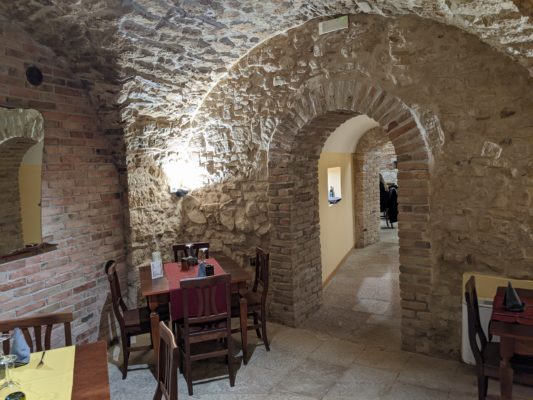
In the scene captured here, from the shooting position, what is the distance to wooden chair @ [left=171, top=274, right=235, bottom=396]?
9.96 ft

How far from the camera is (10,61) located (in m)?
3.06

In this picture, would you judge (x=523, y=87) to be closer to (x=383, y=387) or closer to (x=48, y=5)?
(x=383, y=387)

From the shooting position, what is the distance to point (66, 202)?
3.57 m

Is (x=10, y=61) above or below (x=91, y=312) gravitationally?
above

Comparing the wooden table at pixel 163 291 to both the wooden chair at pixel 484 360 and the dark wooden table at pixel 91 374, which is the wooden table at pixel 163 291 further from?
the wooden chair at pixel 484 360

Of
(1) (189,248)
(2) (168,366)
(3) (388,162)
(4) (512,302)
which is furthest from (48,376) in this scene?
(3) (388,162)

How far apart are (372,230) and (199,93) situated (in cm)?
504

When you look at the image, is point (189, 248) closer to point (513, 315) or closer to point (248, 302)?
point (248, 302)

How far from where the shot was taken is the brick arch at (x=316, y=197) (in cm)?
338

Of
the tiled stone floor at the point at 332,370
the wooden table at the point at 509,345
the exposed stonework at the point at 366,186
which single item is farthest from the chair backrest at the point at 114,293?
the exposed stonework at the point at 366,186

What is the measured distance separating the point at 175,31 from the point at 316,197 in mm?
2285

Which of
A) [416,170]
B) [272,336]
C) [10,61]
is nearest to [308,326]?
[272,336]

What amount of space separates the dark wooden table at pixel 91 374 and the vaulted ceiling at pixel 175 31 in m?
2.21

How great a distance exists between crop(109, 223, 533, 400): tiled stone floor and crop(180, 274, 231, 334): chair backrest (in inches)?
21.4
